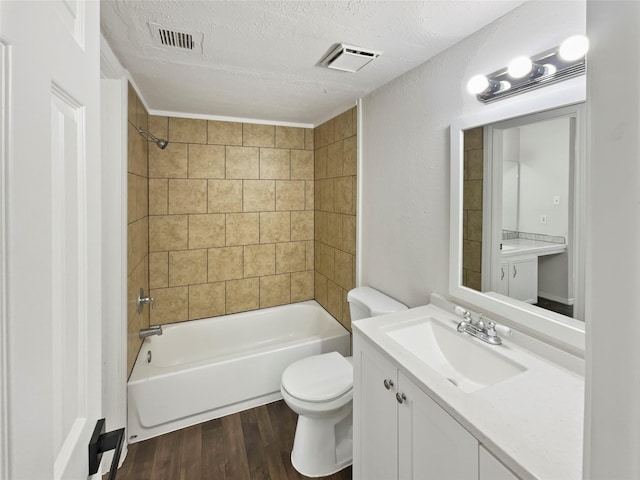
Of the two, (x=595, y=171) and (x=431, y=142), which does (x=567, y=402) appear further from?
(x=431, y=142)

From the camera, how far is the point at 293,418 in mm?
2266

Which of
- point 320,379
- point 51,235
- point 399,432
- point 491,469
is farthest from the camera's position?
point 320,379

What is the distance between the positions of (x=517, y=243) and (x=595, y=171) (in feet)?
4.12

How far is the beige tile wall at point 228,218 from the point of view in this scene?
276 centimetres

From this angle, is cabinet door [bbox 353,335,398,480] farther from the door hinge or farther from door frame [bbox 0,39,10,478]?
door frame [bbox 0,39,10,478]

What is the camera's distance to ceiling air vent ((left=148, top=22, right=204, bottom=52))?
56.4 inches

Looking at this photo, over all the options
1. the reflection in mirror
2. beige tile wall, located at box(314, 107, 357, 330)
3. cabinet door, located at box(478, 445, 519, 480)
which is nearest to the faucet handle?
the reflection in mirror

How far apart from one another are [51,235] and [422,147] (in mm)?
1733

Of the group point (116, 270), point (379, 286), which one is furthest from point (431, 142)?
point (116, 270)

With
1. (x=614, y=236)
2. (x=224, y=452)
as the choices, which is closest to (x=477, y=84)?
(x=614, y=236)

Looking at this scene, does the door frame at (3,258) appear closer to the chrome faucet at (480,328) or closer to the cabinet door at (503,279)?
the chrome faucet at (480,328)

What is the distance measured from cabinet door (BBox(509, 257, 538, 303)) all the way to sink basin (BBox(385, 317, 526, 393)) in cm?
25

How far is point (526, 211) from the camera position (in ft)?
4.45

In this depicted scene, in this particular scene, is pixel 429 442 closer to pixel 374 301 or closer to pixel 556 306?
pixel 556 306
